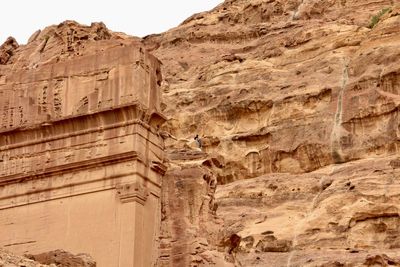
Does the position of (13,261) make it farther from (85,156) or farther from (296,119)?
(296,119)

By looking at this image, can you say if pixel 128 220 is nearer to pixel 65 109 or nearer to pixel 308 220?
pixel 65 109

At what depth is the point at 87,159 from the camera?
19.8 m

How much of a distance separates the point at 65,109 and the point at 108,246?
2.72 metres

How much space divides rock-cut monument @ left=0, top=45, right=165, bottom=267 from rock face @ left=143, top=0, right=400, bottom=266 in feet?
31.6

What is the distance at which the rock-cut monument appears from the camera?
19.2 meters

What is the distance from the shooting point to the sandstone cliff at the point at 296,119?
36906mm

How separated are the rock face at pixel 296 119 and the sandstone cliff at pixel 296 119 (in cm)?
5

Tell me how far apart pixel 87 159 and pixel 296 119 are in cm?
2584

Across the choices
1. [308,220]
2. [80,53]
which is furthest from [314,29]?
[80,53]

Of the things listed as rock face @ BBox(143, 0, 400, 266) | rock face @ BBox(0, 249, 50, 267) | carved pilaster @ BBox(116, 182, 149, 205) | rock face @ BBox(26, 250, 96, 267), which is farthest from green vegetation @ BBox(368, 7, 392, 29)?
rock face @ BBox(0, 249, 50, 267)

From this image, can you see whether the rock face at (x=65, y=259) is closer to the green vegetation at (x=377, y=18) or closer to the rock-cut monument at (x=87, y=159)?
the rock-cut monument at (x=87, y=159)

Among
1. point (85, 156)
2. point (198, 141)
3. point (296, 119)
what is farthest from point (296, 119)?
point (85, 156)

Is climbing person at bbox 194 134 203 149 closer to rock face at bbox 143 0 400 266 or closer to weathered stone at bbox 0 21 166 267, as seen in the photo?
rock face at bbox 143 0 400 266

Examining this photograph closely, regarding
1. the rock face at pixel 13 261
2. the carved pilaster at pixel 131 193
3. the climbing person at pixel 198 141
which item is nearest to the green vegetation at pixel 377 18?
the climbing person at pixel 198 141
